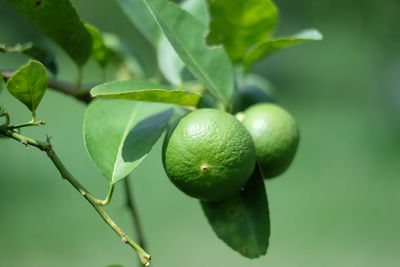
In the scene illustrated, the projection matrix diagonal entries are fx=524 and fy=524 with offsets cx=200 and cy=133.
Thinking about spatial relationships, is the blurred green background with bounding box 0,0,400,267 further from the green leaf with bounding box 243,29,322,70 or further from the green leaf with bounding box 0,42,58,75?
the green leaf with bounding box 243,29,322,70

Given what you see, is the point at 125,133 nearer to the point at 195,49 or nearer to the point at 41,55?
the point at 195,49

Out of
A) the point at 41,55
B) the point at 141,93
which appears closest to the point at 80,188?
the point at 141,93

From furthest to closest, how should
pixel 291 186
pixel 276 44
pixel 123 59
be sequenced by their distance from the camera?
pixel 291 186 < pixel 123 59 < pixel 276 44

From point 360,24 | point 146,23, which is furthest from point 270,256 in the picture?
point 360,24

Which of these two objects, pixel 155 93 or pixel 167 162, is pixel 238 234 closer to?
pixel 167 162

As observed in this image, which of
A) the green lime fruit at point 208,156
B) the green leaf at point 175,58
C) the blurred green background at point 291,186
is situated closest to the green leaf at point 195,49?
the green lime fruit at point 208,156

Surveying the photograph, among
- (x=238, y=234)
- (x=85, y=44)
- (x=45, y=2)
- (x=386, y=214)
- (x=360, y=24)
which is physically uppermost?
(x=45, y=2)
